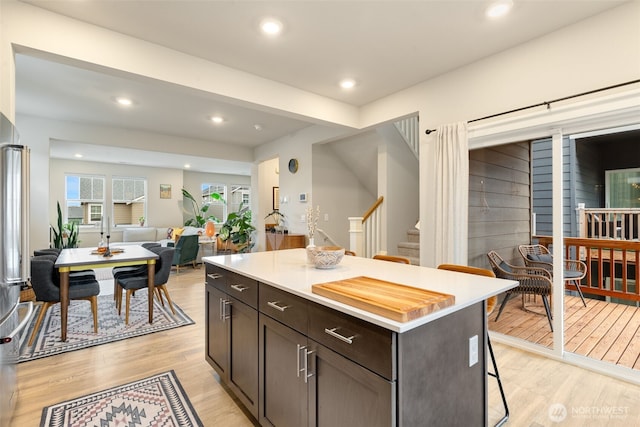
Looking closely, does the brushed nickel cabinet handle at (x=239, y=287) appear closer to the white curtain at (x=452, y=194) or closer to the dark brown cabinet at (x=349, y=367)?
the dark brown cabinet at (x=349, y=367)

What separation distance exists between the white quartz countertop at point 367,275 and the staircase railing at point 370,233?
7.36 feet

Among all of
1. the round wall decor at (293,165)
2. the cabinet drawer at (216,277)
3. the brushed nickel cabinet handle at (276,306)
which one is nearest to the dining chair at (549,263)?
the brushed nickel cabinet handle at (276,306)

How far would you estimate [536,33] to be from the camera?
257cm

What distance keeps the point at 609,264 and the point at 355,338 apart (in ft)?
12.9

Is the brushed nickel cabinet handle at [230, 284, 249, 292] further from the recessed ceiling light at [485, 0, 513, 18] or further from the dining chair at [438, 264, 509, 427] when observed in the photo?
the recessed ceiling light at [485, 0, 513, 18]

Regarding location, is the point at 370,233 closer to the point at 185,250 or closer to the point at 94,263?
the point at 94,263

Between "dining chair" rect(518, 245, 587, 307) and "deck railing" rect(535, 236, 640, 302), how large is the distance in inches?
3.7

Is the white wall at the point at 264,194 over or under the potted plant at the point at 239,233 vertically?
over

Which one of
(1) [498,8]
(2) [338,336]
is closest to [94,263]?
(2) [338,336]

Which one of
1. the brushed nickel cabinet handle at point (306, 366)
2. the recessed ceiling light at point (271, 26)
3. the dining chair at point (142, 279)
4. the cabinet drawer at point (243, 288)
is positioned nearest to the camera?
→ the brushed nickel cabinet handle at point (306, 366)

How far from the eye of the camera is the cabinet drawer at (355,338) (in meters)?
1.04

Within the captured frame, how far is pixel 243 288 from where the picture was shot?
1854 mm

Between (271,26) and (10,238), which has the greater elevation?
(271,26)

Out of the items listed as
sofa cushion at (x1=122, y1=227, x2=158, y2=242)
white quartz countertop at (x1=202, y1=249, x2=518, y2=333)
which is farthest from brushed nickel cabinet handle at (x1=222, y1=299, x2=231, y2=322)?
sofa cushion at (x1=122, y1=227, x2=158, y2=242)
